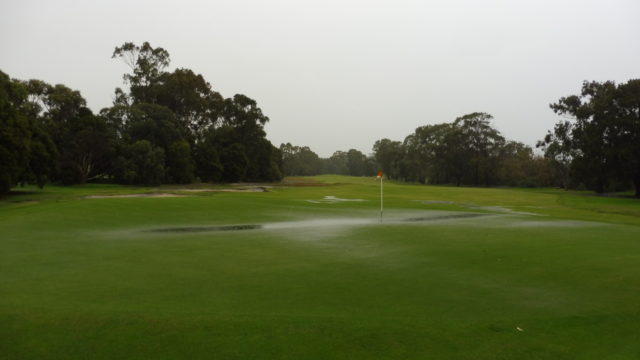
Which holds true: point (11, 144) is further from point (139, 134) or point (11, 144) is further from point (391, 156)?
point (391, 156)

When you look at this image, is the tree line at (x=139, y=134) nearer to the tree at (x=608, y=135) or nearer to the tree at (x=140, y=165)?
the tree at (x=140, y=165)

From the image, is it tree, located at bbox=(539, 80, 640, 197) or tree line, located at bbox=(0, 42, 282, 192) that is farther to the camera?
tree, located at bbox=(539, 80, 640, 197)

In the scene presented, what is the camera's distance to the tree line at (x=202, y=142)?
4544 cm

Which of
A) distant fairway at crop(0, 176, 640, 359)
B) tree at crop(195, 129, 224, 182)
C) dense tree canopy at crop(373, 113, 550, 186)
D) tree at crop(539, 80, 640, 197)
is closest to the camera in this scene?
distant fairway at crop(0, 176, 640, 359)

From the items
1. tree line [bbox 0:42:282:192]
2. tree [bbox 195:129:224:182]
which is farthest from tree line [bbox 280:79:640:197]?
tree [bbox 195:129:224:182]

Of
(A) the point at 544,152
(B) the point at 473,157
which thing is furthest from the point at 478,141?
(A) the point at 544,152

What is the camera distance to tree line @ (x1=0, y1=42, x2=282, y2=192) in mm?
41312

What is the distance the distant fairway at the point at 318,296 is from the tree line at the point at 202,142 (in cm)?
3008

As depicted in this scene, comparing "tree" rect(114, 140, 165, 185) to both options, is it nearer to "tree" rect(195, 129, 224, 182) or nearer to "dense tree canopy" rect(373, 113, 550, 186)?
"tree" rect(195, 129, 224, 182)

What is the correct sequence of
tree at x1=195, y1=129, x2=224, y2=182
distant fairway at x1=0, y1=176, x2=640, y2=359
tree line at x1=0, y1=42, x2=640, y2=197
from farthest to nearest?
tree at x1=195, y1=129, x2=224, y2=182, tree line at x1=0, y1=42, x2=640, y2=197, distant fairway at x1=0, y1=176, x2=640, y2=359

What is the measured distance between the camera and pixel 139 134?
7119 cm

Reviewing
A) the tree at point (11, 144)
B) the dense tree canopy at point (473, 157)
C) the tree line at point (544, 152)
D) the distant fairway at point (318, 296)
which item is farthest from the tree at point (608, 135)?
the tree at point (11, 144)

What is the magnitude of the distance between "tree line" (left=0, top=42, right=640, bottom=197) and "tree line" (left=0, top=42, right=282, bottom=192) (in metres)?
0.16

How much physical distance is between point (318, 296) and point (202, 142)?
79.7 metres
